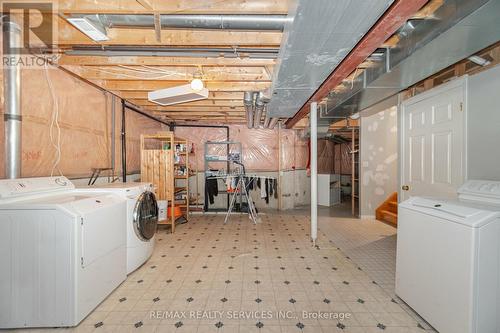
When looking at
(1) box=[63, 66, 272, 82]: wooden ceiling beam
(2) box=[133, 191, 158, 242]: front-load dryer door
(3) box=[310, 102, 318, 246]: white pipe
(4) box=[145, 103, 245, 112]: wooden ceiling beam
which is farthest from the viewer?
(4) box=[145, 103, 245, 112]: wooden ceiling beam

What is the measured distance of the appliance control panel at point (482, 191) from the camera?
1663mm

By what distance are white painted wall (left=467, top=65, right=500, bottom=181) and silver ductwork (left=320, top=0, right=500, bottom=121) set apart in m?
0.50

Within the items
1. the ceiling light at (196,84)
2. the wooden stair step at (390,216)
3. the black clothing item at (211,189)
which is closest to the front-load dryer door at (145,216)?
the ceiling light at (196,84)

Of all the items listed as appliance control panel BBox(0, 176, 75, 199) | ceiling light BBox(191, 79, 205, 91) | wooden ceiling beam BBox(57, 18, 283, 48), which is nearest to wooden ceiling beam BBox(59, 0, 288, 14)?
wooden ceiling beam BBox(57, 18, 283, 48)

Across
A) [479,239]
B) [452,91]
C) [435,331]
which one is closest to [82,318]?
[435,331]

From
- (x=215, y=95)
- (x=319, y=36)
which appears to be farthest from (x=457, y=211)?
(x=215, y=95)

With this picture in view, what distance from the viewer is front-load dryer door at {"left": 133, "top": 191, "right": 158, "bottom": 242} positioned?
8.03ft

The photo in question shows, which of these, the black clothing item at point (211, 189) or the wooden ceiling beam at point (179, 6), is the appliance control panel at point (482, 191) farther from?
the black clothing item at point (211, 189)

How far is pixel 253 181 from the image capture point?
5.20 metres

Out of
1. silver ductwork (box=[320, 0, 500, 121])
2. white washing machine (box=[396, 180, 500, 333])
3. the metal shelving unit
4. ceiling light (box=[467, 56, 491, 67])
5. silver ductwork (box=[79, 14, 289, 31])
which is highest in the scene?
silver ductwork (box=[79, 14, 289, 31])

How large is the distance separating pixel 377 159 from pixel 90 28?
5.25 meters

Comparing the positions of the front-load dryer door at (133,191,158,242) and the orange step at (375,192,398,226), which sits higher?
the front-load dryer door at (133,191,158,242)

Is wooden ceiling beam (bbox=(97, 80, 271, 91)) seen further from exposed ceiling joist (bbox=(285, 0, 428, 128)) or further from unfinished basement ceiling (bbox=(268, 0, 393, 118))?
exposed ceiling joist (bbox=(285, 0, 428, 128))

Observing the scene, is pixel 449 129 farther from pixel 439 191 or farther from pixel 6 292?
pixel 6 292
